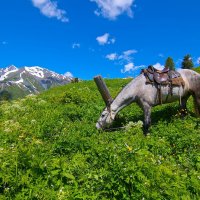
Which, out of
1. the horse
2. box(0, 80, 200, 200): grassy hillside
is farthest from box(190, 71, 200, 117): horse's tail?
box(0, 80, 200, 200): grassy hillside

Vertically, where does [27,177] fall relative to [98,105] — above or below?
below

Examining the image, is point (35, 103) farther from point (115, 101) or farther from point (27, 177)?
point (27, 177)

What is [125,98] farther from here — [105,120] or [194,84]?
[194,84]

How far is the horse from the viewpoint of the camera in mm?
16094

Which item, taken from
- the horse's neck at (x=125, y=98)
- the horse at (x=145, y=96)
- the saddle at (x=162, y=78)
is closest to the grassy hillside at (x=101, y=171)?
the horse at (x=145, y=96)

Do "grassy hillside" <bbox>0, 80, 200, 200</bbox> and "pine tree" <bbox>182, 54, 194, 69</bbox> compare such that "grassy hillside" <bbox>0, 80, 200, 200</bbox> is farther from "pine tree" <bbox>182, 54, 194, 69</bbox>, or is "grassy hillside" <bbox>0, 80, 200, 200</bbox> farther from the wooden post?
"pine tree" <bbox>182, 54, 194, 69</bbox>

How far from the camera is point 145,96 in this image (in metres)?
16.1

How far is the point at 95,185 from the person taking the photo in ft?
26.8

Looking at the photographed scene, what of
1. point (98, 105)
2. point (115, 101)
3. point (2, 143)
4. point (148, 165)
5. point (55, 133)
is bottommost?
point (148, 165)

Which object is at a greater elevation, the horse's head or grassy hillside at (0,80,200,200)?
the horse's head

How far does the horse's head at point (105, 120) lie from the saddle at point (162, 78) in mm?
2298

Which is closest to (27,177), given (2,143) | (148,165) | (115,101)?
(148,165)

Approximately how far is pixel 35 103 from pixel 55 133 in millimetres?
10389

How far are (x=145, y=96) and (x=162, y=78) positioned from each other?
123 cm
